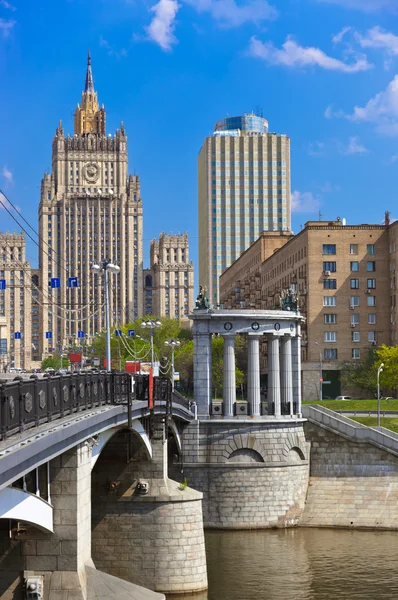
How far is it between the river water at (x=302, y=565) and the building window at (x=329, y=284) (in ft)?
160

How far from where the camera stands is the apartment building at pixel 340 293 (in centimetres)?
10512

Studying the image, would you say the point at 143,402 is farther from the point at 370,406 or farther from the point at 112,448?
the point at 370,406

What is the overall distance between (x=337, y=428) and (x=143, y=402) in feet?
87.1

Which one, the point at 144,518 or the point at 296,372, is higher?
the point at 296,372

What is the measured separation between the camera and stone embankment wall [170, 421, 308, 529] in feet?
195

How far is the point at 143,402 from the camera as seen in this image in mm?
41406

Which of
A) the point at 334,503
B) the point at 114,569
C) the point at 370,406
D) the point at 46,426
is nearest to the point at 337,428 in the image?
the point at 334,503

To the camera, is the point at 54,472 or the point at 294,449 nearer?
the point at 54,472

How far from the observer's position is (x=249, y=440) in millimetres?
61625

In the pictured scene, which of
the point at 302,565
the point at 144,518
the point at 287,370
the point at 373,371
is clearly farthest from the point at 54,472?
the point at 373,371

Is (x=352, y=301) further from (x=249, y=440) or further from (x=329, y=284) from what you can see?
(x=249, y=440)

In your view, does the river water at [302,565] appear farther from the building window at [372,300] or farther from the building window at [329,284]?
the building window at [372,300]

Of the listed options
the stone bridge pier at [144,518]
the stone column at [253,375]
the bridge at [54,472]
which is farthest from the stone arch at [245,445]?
the bridge at [54,472]

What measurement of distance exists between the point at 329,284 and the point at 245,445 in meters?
46.7
